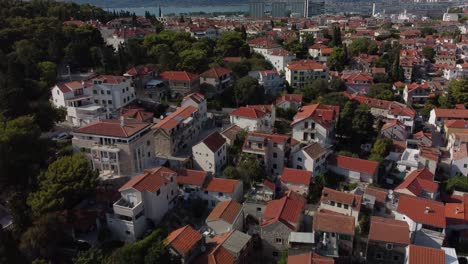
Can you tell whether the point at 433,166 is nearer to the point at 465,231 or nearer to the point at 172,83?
the point at 465,231

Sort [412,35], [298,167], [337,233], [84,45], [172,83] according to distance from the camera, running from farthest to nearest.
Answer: [412,35], [84,45], [172,83], [298,167], [337,233]

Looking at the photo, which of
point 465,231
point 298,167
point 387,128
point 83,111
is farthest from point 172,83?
point 465,231

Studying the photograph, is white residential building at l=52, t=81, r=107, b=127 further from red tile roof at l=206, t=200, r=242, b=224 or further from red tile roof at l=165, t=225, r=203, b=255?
red tile roof at l=165, t=225, r=203, b=255

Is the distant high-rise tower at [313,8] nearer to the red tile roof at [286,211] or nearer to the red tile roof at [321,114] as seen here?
the red tile roof at [321,114]

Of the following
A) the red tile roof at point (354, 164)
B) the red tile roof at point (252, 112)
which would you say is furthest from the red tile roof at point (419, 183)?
the red tile roof at point (252, 112)

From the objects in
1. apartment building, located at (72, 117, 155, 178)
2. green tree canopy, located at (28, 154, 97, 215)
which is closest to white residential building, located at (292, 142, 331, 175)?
apartment building, located at (72, 117, 155, 178)
